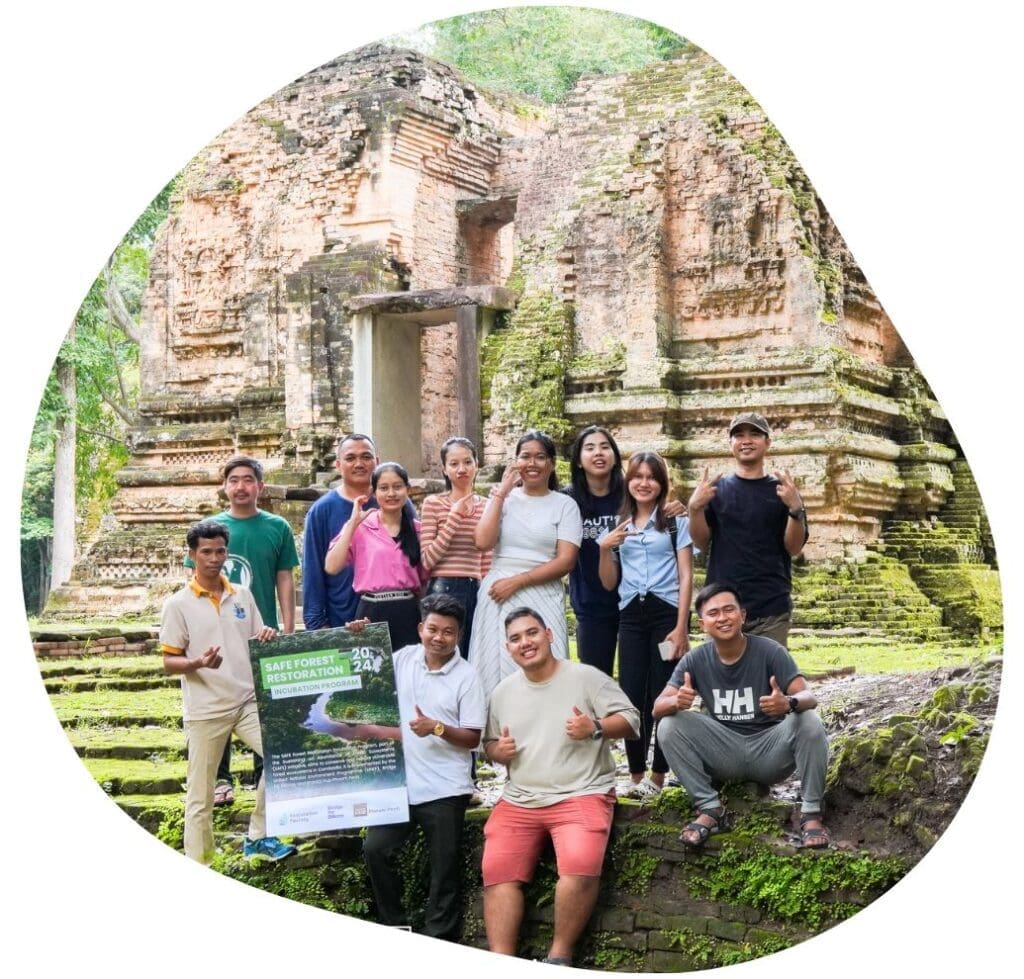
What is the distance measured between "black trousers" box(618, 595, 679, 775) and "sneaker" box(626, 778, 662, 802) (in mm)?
61

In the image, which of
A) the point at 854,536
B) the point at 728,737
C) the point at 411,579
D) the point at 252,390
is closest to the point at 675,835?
the point at 728,737

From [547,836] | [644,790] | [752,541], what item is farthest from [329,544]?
[752,541]

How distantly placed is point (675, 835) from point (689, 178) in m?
4.00

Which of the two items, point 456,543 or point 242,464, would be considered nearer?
point 456,543

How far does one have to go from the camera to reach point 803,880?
21.5 feet

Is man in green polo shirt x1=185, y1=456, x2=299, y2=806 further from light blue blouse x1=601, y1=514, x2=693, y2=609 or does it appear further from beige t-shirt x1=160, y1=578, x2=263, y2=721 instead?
light blue blouse x1=601, y1=514, x2=693, y2=609

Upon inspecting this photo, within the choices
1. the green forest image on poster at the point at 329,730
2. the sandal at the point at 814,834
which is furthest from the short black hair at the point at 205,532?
the sandal at the point at 814,834

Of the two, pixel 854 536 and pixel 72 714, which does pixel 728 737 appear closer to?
pixel 854 536

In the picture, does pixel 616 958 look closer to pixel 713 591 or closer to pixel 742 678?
pixel 742 678

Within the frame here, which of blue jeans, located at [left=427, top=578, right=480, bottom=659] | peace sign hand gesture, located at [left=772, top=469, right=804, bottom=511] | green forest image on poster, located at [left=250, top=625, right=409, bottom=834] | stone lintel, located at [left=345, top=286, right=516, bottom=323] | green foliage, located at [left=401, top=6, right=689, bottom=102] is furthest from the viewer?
stone lintel, located at [left=345, top=286, right=516, bottom=323]

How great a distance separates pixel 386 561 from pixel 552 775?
126 centimetres

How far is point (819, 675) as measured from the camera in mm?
7457

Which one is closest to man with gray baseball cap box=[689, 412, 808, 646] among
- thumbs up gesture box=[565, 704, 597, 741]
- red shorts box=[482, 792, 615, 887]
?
thumbs up gesture box=[565, 704, 597, 741]

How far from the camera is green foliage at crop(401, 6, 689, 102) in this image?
27.2 feet
